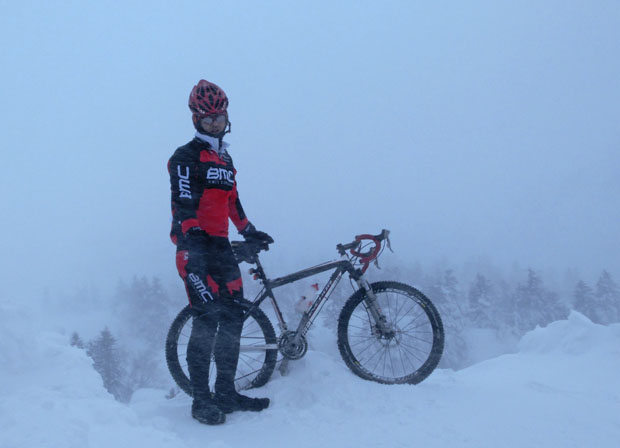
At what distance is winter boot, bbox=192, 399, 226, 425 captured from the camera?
3113 mm

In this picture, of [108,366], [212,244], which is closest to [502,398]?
[212,244]

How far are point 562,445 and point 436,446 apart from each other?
0.87 metres

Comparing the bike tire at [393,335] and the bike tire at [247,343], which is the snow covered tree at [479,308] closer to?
the bike tire at [393,335]

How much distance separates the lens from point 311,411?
10.6 feet

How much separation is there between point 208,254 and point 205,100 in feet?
4.85

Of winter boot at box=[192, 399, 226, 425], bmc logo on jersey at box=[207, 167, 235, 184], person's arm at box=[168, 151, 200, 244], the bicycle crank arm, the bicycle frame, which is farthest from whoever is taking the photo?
the bicycle frame

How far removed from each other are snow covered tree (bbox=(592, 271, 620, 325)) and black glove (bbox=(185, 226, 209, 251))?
44382 mm

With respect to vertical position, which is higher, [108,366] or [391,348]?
[391,348]

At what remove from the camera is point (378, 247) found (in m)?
4.13

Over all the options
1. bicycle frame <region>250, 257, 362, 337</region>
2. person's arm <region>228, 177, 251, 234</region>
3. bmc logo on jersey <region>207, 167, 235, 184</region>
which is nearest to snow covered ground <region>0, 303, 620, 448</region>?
bicycle frame <region>250, 257, 362, 337</region>

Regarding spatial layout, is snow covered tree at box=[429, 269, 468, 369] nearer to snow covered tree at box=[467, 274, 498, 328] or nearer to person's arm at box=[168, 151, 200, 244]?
snow covered tree at box=[467, 274, 498, 328]

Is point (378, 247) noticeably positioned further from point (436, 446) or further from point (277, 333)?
point (436, 446)

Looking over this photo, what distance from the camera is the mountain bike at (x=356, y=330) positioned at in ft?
12.7

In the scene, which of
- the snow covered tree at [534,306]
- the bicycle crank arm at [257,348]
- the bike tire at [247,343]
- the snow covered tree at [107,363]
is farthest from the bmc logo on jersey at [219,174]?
the snow covered tree at [534,306]
